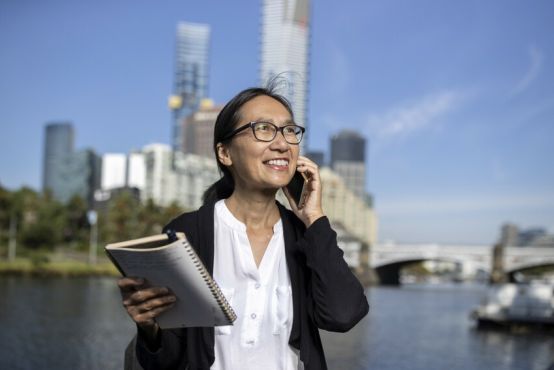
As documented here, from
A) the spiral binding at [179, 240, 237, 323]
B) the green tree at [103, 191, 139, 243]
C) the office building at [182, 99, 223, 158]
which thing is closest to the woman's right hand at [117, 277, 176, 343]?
the spiral binding at [179, 240, 237, 323]

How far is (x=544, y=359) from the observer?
18.8 metres

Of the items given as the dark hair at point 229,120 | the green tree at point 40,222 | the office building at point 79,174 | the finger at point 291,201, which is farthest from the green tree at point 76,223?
the finger at point 291,201

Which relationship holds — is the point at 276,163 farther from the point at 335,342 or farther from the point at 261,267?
the point at 335,342

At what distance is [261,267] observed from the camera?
2365 millimetres

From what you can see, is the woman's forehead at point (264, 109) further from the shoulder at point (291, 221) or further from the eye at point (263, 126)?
the shoulder at point (291, 221)

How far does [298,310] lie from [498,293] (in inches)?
1051

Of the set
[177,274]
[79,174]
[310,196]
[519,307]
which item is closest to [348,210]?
[79,174]

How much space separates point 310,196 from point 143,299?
0.71 metres

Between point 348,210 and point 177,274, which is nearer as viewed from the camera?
point 177,274

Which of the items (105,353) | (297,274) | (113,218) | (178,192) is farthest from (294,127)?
(178,192)

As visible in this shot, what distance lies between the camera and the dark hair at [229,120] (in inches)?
98.8

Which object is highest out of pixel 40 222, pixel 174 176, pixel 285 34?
pixel 285 34

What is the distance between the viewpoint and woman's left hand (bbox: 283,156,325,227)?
A: 2.39 metres

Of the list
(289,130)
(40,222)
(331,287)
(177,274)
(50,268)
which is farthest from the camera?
(40,222)
